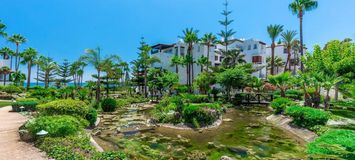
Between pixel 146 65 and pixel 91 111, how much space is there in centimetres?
3439

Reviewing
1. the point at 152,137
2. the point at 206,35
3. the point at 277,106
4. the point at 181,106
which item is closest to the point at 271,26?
the point at 206,35

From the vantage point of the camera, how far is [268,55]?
78.1 metres

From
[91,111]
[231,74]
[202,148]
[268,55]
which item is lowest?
[202,148]

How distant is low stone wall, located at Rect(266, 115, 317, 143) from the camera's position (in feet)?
56.9

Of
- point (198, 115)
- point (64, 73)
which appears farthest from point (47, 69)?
point (198, 115)

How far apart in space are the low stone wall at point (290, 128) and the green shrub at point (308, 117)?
1.90 ft

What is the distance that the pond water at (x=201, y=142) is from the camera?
1361 centimetres

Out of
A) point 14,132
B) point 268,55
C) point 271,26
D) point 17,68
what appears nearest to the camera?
point 14,132

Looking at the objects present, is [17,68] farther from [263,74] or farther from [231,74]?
[263,74]

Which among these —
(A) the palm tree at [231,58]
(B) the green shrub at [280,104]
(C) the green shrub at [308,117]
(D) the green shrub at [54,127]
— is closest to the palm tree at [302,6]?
(A) the palm tree at [231,58]

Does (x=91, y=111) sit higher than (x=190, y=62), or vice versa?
(x=190, y=62)

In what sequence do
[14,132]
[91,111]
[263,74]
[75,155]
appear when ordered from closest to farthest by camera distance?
1. [75,155]
2. [14,132]
3. [91,111]
4. [263,74]

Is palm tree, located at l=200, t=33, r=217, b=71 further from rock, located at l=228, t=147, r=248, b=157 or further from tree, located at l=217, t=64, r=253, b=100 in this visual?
rock, located at l=228, t=147, r=248, b=157

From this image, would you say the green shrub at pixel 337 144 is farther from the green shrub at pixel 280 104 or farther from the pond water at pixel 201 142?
the green shrub at pixel 280 104
